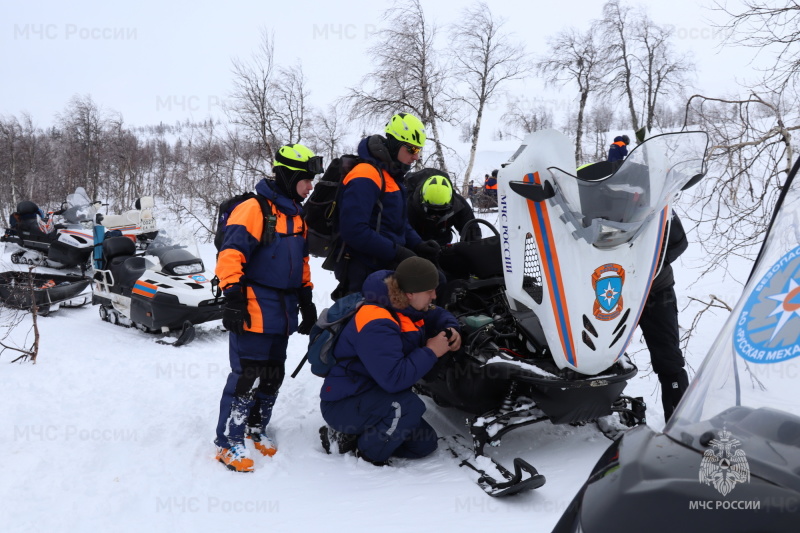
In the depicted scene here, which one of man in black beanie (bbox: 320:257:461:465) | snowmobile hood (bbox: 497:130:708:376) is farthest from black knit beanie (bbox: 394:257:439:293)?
snowmobile hood (bbox: 497:130:708:376)

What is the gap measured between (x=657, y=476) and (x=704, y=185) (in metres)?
3.64

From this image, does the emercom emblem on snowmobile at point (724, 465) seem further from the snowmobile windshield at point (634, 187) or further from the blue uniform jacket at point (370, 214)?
the blue uniform jacket at point (370, 214)

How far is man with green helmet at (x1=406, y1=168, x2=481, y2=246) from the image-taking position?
13.8ft

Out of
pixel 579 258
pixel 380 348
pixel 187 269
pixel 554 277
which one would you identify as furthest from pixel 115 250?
pixel 579 258

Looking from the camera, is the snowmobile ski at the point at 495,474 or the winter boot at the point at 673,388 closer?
the snowmobile ski at the point at 495,474

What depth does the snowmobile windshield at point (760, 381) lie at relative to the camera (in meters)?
1.11

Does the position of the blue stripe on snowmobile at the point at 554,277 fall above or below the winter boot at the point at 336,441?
above

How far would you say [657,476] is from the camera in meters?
1.11

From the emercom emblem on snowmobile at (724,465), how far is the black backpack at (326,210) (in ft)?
8.90

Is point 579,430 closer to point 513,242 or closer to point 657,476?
point 513,242

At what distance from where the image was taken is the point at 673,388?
343 cm

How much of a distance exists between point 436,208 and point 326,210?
0.89 meters

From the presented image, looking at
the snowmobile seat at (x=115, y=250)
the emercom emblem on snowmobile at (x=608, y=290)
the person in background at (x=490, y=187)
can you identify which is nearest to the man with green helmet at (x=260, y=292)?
the emercom emblem on snowmobile at (x=608, y=290)

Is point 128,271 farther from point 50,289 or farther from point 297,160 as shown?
point 297,160
